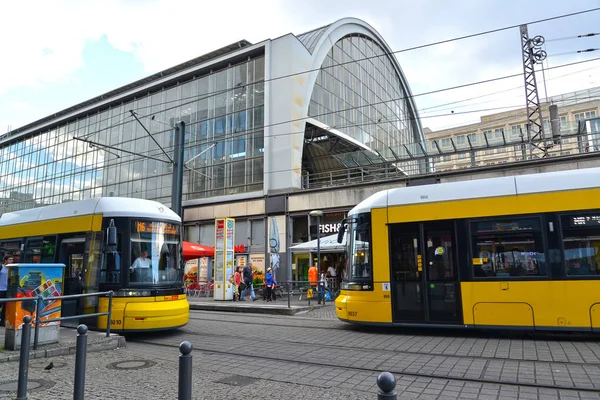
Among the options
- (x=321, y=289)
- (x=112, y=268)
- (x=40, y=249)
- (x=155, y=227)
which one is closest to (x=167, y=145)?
(x=321, y=289)

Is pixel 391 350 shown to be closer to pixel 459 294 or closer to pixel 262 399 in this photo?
pixel 459 294

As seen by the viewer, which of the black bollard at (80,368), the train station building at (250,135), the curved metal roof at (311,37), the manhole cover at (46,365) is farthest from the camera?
the curved metal roof at (311,37)

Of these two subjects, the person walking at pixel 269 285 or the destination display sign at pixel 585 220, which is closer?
the destination display sign at pixel 585 220

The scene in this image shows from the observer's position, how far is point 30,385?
18.6 ft

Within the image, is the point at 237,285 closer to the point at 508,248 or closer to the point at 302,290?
the point at 302,290

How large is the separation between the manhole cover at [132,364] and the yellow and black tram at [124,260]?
2298 mm

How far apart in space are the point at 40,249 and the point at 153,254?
4.27 metres

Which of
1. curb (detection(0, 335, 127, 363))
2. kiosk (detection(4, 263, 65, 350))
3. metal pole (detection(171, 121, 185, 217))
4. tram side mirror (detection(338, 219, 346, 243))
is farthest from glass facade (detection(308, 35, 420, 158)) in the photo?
kiosk (detection(4, 263, 65, 350))

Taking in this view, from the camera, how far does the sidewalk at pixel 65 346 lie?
23.4ft

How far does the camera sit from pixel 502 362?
7.04m

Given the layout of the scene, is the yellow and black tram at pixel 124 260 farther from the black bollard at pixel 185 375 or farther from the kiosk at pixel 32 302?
the black bollard at pixel 185 375

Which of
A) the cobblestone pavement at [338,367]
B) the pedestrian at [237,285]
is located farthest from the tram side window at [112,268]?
the pedestrian at [237,285]

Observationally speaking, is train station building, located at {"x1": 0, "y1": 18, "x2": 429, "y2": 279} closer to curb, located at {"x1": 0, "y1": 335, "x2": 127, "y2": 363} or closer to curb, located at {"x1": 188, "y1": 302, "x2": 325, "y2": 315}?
curb, located at {"x1": 188, "y1": 302, "x2": 325, "y2": 315}

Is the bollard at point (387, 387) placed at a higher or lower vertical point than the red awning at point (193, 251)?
lower
